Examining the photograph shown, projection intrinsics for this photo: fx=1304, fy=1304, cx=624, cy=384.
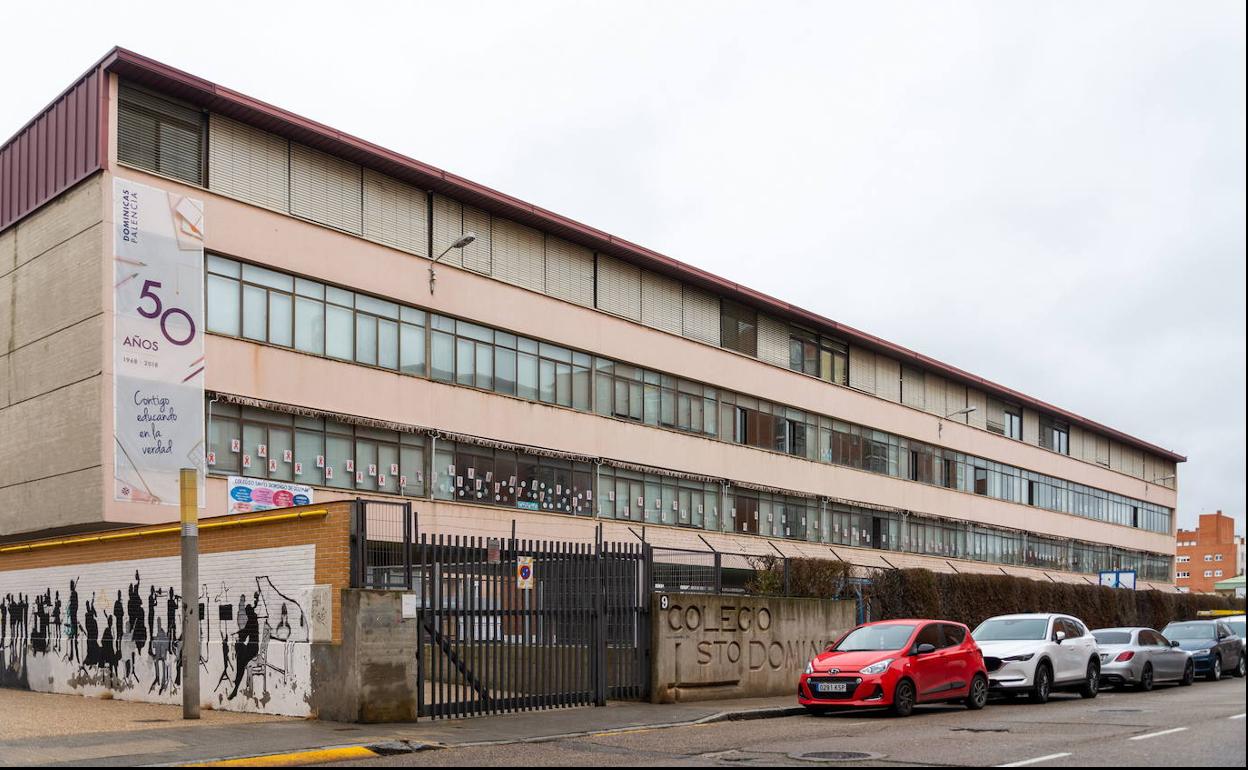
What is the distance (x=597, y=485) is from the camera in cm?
3972

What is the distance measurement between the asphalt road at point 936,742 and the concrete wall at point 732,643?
2561 millimetres

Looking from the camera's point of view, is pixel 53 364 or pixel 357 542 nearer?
pixel 357 542

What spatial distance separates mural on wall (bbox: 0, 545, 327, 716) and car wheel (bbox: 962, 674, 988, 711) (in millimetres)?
10413

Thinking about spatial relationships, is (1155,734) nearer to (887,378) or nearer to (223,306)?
(223,306)

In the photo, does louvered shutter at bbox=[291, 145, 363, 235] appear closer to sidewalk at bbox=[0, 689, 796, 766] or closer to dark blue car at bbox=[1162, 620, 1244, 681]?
sidewalk at bbox=[0, 689, 796, 766]

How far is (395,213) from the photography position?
3450 cm

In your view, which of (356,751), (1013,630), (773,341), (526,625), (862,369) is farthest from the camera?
(862,369)

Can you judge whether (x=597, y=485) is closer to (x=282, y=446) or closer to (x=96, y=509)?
(x=282, y=446)

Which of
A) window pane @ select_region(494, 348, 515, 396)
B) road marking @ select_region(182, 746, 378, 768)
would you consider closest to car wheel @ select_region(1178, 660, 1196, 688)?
window pane @ select_region(494, 348, 515, 396)

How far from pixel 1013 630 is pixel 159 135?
2093cm

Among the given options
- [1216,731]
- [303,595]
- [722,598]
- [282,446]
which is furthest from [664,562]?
[282,446]

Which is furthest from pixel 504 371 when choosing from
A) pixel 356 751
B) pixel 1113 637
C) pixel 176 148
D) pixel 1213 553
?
pixel 1213 553

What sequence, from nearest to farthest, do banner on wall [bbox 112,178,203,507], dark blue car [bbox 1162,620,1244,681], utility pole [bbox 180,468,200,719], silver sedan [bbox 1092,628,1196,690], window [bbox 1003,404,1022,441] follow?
utility pole [bbox 180,468,200,719] → silver sedan [bbox 1092,628,1196,690] → banner on wall [bbox 112,178,203,507] → dark blue car [bbox 1162,620,1244,681] → window [bbox 1003,404,1022,441]

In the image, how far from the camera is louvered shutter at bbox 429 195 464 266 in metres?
35.5
